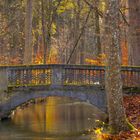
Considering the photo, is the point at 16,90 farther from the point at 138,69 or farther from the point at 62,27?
the point at 62,27

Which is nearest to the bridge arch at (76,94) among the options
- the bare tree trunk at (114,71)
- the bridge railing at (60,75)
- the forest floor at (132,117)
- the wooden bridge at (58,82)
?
the wooden bridge at (58,82)

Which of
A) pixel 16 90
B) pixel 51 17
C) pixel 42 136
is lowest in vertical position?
pixel 42 136

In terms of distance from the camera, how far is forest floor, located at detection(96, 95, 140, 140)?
12.3 m

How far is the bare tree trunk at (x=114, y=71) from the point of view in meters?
12.7

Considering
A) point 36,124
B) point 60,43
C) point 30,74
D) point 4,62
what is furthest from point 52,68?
point 60,43

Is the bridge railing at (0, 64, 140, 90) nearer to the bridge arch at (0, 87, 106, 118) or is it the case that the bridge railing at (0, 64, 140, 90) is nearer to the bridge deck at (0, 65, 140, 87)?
the bridge deck at (0, 65, 140, 87)

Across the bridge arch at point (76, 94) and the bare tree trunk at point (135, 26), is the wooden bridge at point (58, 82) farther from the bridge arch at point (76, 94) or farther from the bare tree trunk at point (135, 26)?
the bare tree trunk at point (135, 26)

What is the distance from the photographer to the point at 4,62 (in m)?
38.2

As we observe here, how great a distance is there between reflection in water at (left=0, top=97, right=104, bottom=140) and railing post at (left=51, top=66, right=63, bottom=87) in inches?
80.0

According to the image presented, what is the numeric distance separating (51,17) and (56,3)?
1838 millimetres

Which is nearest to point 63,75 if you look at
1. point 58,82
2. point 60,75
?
point 60,75

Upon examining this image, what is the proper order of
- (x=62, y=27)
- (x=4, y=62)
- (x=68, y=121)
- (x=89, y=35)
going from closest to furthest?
(x=68, y=121) → (x=4, y=62) → (x=62, y=27) → (x=89, y=35)

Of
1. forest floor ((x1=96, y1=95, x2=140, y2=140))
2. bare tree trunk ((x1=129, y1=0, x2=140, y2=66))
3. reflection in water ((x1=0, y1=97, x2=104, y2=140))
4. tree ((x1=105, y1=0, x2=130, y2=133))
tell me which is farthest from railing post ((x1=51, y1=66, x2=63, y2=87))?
tree ((x1=105, y1=0, x2=130, y2=133))

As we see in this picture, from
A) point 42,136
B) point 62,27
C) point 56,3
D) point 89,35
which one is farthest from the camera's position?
point 89,35
